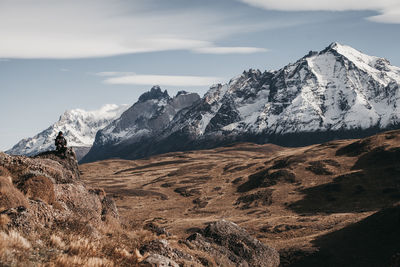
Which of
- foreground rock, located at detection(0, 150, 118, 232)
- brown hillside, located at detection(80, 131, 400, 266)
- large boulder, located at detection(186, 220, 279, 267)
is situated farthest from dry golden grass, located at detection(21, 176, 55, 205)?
brown hillside, located at detection(80, 131, 400, 266)

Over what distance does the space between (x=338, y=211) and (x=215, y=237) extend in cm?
4257

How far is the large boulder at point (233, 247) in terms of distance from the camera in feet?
68.3

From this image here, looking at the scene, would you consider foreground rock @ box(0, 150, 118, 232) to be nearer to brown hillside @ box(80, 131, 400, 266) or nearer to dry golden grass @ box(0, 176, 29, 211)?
→ dry golden grass @ box(0, 176, 29, 211)

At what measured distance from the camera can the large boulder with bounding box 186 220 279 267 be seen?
68.3ft

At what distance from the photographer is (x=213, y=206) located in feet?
260

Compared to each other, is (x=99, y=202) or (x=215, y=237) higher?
(x=99, y=202)

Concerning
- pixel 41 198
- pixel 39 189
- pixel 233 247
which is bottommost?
pixel 233 247

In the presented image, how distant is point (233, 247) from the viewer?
23312 mm

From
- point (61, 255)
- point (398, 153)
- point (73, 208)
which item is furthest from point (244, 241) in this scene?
point (398, 153)

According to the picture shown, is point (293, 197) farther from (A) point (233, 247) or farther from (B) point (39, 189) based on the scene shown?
(B) point (39, 189)

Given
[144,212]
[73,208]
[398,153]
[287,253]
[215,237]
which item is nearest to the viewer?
[73,208]

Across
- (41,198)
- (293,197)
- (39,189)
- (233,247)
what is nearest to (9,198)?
(41,198)

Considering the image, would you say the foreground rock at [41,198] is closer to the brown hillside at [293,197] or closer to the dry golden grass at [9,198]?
the dry golden grass at [9,198]

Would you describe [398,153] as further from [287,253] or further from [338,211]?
[287,253]
